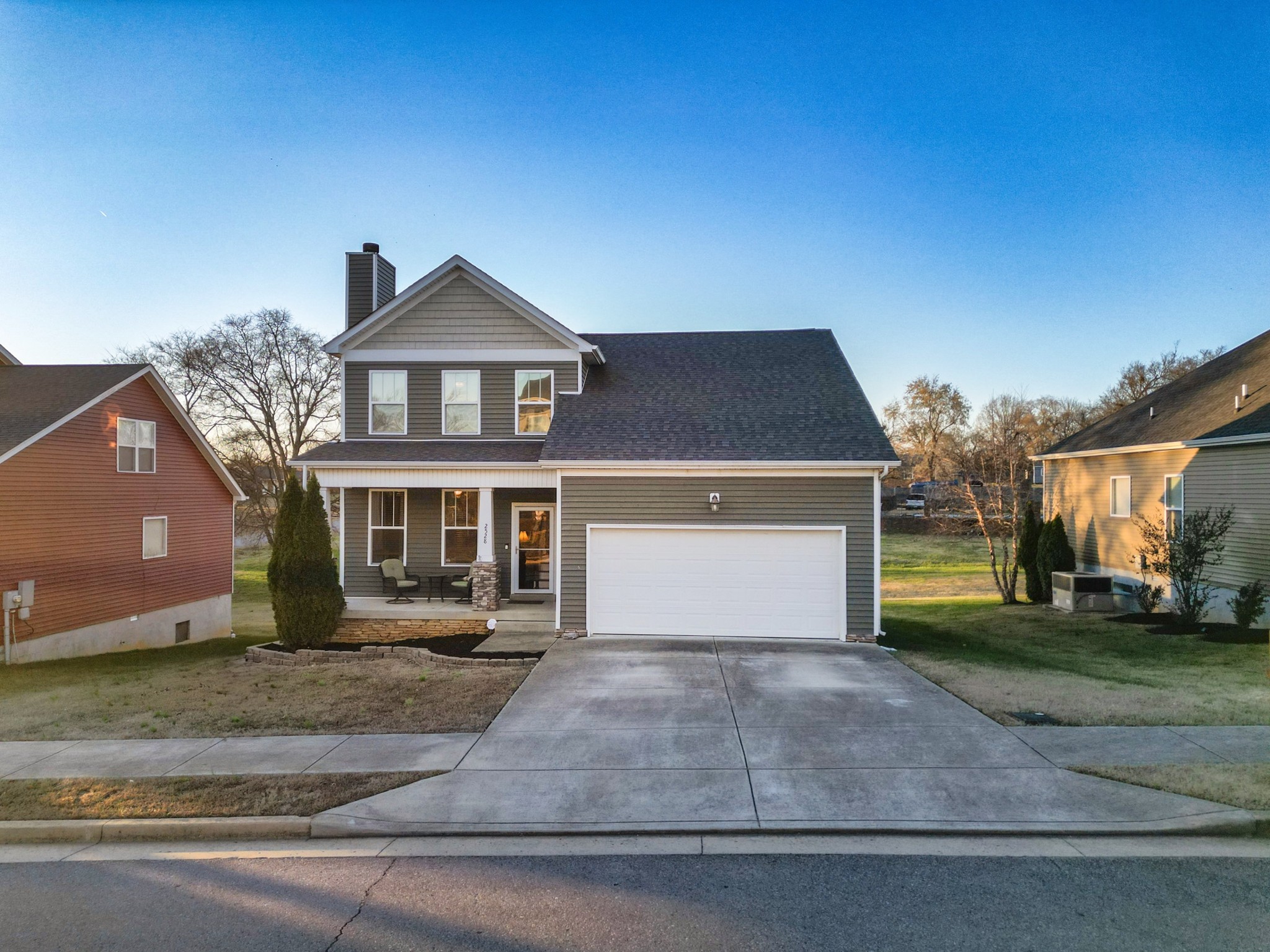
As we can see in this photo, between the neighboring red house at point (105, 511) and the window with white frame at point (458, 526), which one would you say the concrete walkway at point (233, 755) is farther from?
the neighboring red house at point (105, 511)

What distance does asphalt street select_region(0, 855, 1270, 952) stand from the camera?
12.8ft

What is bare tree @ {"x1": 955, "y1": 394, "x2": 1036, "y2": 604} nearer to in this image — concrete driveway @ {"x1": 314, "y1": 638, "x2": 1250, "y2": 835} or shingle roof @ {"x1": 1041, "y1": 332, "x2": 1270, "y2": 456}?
shingle roof @ {"x1": 1041, "y1": 332, "x2": 1270, "y2": 456}

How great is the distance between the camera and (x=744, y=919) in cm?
410

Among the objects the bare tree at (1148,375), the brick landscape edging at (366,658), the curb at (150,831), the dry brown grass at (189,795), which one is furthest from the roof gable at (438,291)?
the bare tree at (1148,375)

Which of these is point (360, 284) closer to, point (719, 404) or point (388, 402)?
point (388, 402)

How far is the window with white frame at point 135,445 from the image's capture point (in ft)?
55.4

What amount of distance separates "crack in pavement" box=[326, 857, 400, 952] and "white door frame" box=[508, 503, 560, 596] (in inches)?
426

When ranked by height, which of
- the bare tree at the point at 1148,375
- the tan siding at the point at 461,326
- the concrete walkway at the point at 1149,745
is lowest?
the concrete walkway at the point at 1149,745

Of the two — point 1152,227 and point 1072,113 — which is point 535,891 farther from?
point 1152,227

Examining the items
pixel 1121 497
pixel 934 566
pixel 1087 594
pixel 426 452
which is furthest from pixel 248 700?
pixel 934 566

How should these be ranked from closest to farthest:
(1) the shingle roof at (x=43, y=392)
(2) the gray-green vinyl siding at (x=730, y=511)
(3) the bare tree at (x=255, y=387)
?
1. (2) the gray-green vinyl siding at (x=730, y=511)
2. (1) the shingle roof at (x=43, y=392)
3. (3) the bare tree at (x=255, y=387)

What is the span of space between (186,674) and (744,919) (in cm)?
1041

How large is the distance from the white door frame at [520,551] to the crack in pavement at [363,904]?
10825 mm

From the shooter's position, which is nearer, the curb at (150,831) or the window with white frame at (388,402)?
the curb at (150,831)
